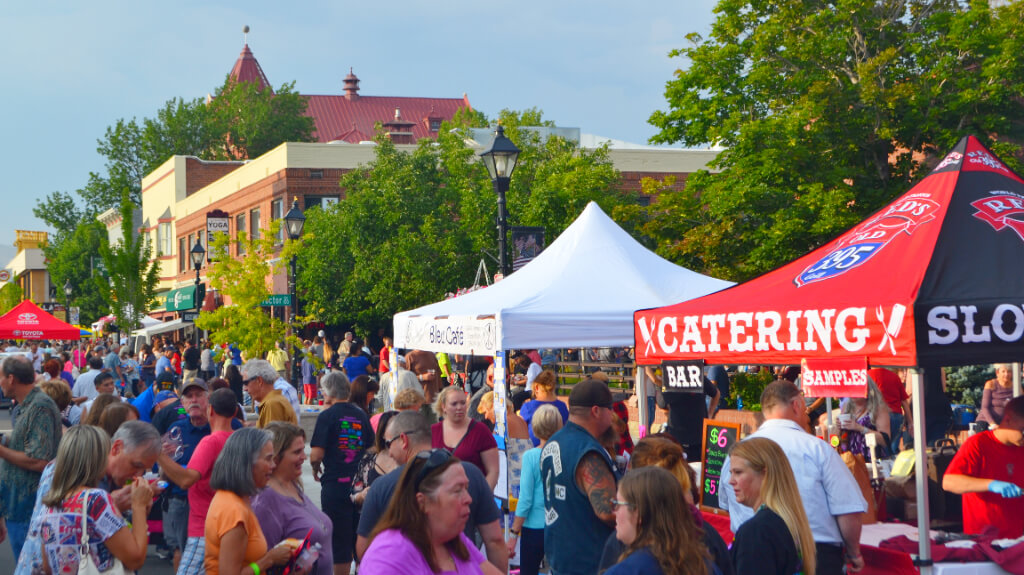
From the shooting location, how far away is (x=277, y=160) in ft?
147

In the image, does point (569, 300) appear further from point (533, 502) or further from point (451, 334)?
point (533, 502)

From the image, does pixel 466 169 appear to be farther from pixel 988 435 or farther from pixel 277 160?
pixel 988 435

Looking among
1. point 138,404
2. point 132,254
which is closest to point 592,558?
point 138,404

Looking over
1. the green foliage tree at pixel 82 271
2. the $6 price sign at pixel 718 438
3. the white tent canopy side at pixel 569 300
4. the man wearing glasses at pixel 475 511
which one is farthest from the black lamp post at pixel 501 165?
the green foliage tree at pixel 82 271

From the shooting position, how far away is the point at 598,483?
5316 millimetres

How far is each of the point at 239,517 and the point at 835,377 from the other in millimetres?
3675

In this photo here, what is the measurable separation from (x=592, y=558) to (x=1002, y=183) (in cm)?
413

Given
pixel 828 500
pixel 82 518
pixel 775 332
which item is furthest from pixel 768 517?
pixel 82 518

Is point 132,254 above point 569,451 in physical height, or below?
above

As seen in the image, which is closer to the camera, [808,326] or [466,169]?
[808,326]

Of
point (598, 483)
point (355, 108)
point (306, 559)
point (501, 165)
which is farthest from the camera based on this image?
point (355, 108)

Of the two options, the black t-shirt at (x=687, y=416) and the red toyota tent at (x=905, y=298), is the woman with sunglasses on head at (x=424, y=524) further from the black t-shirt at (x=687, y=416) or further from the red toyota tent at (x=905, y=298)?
the black t-shirt at (x=687, y=416)

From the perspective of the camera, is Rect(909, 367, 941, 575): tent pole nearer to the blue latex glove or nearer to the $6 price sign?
the blue latex glove

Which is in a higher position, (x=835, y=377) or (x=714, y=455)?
(x=835, y=377)
